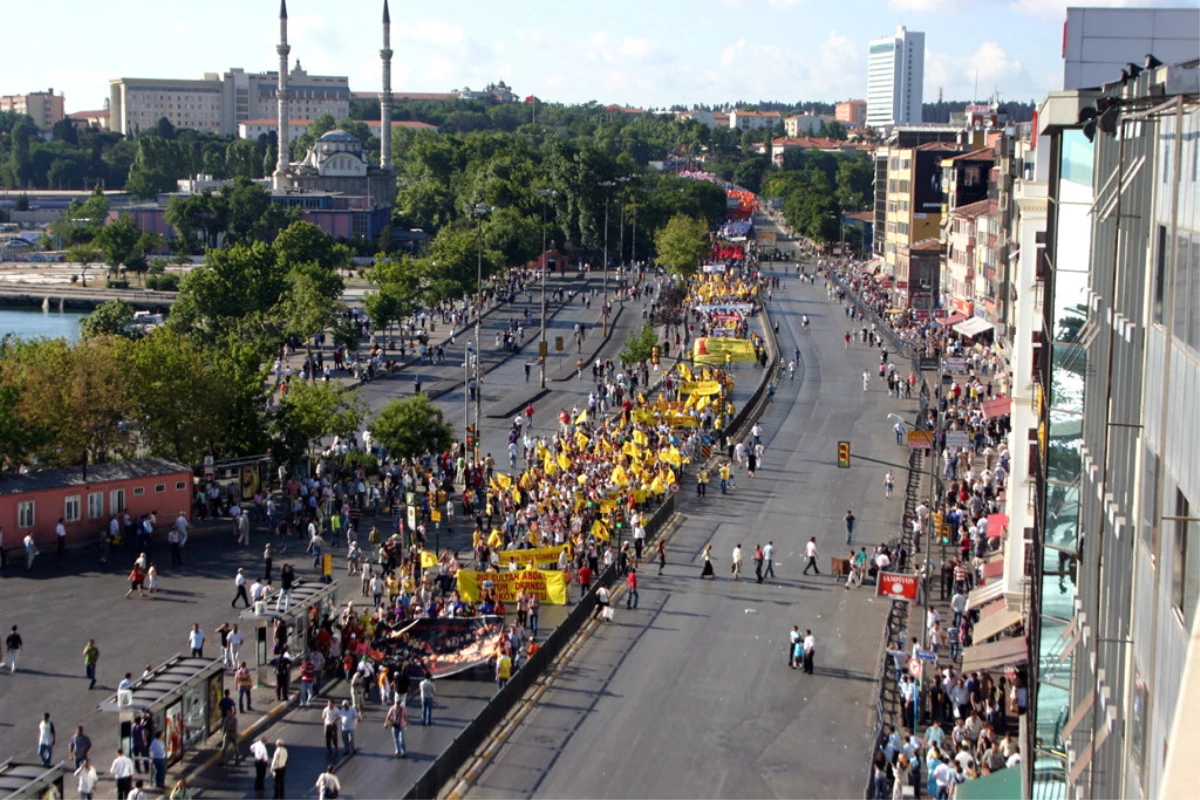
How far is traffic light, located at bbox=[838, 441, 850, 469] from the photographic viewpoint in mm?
43500

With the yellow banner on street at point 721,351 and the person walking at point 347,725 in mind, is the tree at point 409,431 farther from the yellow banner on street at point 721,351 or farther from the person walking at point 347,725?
the yellow banner on street at point 721,351

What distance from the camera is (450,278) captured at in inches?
3378

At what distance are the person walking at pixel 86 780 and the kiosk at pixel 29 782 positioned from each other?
79 cm

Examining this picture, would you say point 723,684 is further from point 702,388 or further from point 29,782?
point 702,388

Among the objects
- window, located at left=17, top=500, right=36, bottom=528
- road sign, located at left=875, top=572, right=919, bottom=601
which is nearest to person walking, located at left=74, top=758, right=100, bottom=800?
road sign, located at left=875, top=572, right=919, bottom=601

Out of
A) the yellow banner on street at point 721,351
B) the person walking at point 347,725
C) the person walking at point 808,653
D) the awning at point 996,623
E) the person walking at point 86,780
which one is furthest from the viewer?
the yellow banner on street at point 721,351

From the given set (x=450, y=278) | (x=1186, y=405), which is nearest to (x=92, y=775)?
(x=1186, y=405)

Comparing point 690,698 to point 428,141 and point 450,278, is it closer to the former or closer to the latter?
point 450,278

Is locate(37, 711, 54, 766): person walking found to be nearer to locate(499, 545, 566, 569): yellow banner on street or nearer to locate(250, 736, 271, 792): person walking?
locate(250, 736, 271, 792): person walking

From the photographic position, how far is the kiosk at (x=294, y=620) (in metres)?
25.5

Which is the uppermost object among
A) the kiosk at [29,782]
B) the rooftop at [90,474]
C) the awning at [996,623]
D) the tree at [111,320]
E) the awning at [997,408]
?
the tree at [111,320]

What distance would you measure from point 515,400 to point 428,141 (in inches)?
3750

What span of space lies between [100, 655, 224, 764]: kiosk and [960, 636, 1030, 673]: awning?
12.4 metres

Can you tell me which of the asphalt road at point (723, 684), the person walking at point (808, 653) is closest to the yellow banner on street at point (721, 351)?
the asphalt road at point (723, 684)
